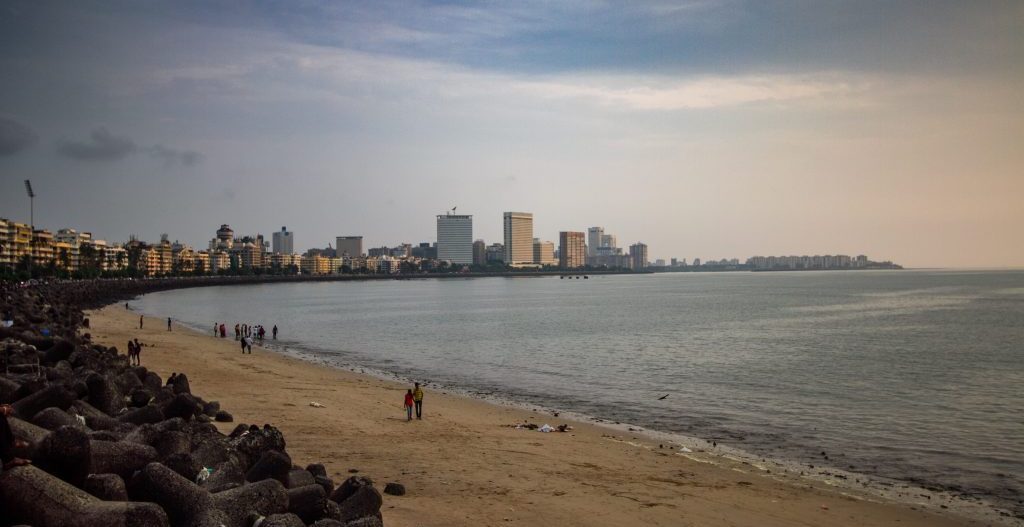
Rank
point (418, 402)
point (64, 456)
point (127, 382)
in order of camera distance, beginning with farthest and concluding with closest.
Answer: point (418, 402), point (127, 382), point (64, 456)

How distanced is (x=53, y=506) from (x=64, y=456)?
882mm

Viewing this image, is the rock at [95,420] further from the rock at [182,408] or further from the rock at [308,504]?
the rock at [308,504]

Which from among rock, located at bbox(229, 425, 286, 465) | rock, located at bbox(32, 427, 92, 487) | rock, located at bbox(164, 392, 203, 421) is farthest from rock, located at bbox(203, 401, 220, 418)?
rock, located at bbox(32, 427, 92, 487)

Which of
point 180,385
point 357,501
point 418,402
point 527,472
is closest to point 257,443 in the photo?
point 357,501

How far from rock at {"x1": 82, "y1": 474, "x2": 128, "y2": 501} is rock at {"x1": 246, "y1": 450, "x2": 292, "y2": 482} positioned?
2095 mm

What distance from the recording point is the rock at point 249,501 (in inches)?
290

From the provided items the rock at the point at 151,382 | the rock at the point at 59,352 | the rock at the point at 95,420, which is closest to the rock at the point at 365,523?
the rock at the point at 95,420

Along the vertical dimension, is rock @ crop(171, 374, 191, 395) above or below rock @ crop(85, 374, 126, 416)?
below

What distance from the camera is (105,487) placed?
22.7ft

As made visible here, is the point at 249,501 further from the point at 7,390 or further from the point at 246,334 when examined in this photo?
the point at 246,334

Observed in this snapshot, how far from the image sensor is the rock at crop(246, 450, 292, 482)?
9000mm

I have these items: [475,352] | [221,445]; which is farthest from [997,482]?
[475,352]

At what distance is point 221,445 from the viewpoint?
9.71m

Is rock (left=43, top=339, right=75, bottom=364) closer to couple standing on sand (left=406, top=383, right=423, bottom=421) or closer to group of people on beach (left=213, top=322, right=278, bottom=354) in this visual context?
couple standing on sand (left=406, top=383, right=423, bottom=421)
